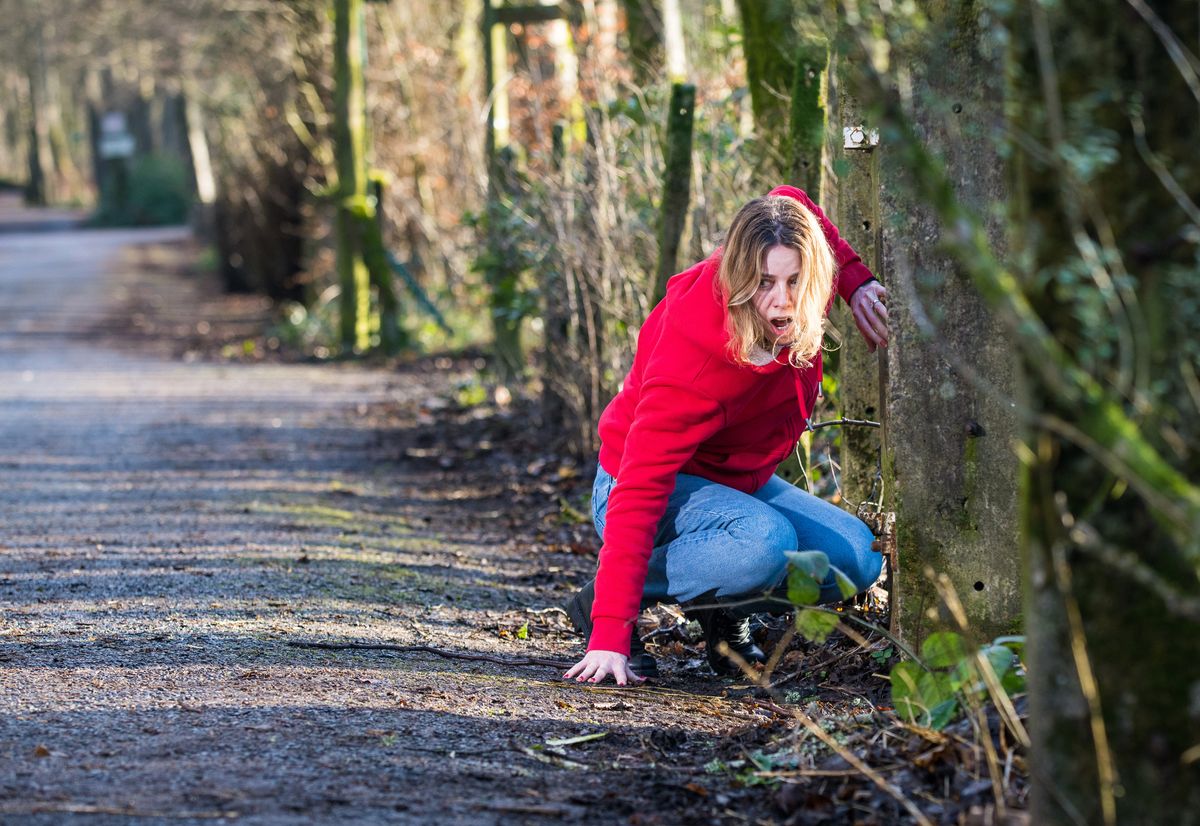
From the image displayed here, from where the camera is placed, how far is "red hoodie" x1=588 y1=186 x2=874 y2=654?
3393 millimetres

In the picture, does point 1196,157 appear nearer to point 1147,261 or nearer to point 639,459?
point 1147,261

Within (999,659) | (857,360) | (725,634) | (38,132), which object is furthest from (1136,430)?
(38,132)

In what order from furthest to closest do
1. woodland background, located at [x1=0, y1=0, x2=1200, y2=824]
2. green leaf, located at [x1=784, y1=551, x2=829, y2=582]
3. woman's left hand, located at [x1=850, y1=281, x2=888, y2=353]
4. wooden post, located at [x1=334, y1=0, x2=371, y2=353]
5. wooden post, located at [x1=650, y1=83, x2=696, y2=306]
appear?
1. wooden post, located at [x1=334, y1=0, x2=371, y2=353]
2. wooden post, located at [x1=650, y1=83, x2=696, y2=306]
3. woman's left hand, located at [x1=850, y1=281, x2=888, y2=353]
4. green leaf, located at [x1=784, y1=551, x2=829, y2=582]
5. woodland background, located at [x1=0, y1=0, x2=1200, y2=824]

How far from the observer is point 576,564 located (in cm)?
548

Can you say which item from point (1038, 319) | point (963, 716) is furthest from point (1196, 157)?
point (963, 716)

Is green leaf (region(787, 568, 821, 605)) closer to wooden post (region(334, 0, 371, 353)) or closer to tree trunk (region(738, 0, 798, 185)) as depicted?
tree trunk (region(738, 0, 798, 185))

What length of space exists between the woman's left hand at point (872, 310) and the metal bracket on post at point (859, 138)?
0.40 metres

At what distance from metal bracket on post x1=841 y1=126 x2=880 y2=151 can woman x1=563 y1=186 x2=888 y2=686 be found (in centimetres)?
22

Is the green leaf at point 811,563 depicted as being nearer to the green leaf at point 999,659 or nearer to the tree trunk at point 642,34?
the green leaf at point 999,659

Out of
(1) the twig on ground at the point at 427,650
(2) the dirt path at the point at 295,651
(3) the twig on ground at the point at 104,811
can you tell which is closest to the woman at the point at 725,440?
(1) the twig on ground at the point at 427,650

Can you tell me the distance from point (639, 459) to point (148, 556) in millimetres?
2447

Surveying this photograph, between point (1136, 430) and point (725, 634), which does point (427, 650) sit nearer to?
point (725, 634)

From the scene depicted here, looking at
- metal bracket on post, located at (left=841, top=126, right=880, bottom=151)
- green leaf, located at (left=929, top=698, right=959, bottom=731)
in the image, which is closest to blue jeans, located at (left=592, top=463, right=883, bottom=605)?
green leaf, located at (left=929, top=698, right=959, bottom=731)

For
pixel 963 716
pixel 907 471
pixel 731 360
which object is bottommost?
pixel 963 716
